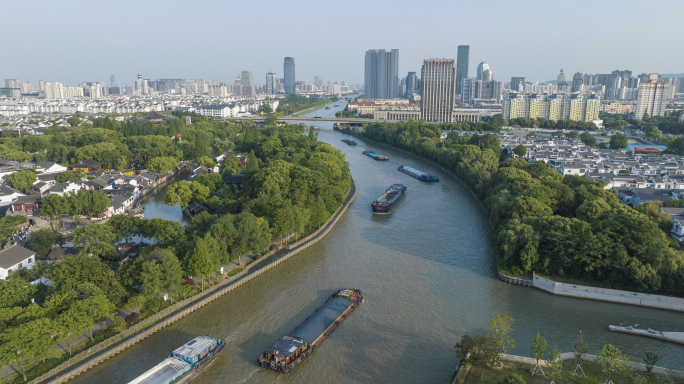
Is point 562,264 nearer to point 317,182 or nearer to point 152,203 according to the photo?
point 317,182

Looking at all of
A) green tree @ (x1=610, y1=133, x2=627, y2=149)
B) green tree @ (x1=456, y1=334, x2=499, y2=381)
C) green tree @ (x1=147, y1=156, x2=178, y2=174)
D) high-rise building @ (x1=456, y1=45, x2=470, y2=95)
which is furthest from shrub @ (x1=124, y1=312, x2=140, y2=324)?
high-rise building @ (x1=456, y1=45, x2=470, y2=95)

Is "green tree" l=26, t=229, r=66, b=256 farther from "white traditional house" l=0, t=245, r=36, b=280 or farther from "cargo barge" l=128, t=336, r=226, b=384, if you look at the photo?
"cargo barge" l=128, t=336, r=226, b=384

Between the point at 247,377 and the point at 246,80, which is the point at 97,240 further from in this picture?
the point at 246,80

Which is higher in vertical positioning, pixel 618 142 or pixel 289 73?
pixel 289 73

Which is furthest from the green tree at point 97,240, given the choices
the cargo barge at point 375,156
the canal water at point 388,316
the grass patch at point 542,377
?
the cargo barge at point 375,156

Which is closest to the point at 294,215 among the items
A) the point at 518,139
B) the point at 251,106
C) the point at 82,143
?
the point at 82,143

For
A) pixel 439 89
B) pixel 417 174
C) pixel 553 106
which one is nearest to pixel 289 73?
pixel 439 89
